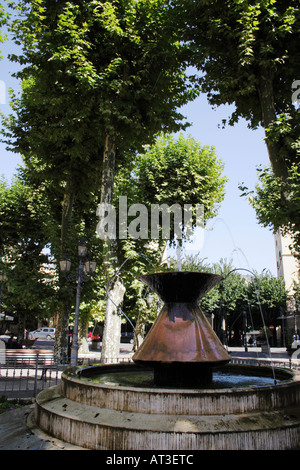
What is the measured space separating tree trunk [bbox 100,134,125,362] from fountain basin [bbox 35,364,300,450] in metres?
6.22

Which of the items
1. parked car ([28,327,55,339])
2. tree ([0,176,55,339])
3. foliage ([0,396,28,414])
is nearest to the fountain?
foliage ([0,396,28,414])

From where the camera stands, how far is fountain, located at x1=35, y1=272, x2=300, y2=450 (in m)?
3.34

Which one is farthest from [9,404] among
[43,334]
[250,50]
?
[43,334]

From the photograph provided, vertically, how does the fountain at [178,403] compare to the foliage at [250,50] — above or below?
below

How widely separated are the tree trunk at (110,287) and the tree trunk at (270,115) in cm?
531

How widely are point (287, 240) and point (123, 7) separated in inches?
1443

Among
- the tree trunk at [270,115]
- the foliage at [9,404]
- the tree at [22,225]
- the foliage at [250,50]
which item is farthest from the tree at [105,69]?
the tree at [22,225]

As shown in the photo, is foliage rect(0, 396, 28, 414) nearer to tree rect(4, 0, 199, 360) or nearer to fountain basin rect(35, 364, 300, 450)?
fountain basin rect(35, 364, 300, 450)

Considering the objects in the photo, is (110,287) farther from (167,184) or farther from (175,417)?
(167,184)

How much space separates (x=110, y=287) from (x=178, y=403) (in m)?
8.20

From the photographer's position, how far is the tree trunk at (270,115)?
34.3 feet

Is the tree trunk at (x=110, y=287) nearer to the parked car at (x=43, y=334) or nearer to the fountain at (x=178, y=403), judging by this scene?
the fountain at (x=178, y=403)
